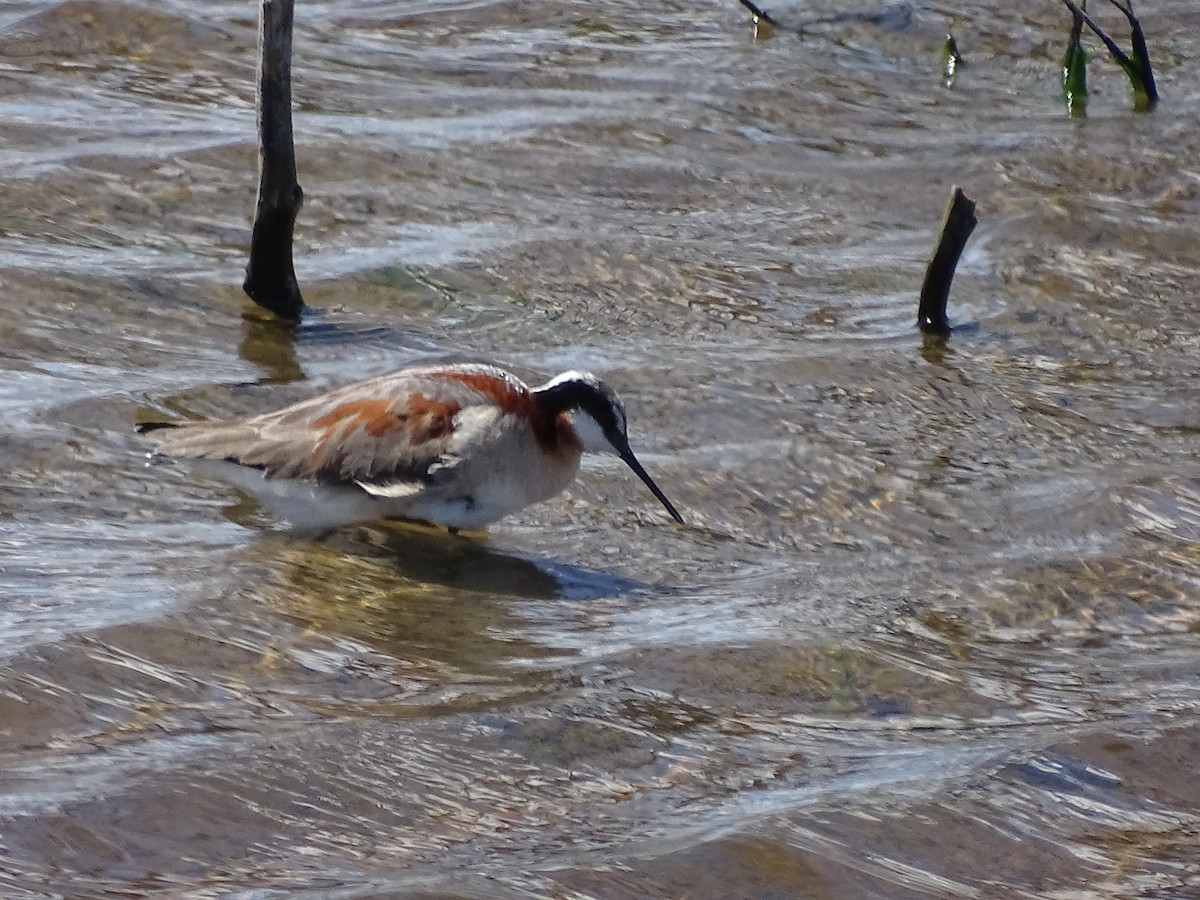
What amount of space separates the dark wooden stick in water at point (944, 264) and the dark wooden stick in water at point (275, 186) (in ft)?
10.7

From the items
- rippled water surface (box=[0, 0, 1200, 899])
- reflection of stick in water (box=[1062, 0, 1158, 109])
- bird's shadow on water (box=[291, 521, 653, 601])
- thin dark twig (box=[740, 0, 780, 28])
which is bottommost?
bird's shadow on water (box=[291, 521, 653, 601])

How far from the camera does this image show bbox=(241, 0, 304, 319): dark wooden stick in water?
31.2ft

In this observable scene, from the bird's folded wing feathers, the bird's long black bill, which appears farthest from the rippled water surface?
the bird's folded wing feathers

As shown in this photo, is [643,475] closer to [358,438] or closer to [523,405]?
[523,405]

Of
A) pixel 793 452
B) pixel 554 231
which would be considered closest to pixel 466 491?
pixel 793 452

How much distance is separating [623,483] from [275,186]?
248 cm

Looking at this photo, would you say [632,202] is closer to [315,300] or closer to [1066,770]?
[315,300]

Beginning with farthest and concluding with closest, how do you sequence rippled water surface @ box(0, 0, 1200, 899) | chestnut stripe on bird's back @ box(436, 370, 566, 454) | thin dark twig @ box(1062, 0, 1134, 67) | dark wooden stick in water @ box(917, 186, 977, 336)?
thin dark twig @ box(1062, 0, 1134, 67)
dark wooden stick in water @ box(917, 186, 977, 336)
chestnut stripe on bird's back @ box(436, 370, 566, 454)
rippled water surface @ box(0, 0, 1200, 899)

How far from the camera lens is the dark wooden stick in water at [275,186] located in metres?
9.51

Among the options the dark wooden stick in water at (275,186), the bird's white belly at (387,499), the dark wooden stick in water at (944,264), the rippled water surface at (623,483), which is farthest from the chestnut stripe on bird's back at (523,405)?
the dark wooden stick in water at (944,264)

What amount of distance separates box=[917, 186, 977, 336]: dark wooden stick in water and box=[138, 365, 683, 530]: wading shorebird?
287 centimetres

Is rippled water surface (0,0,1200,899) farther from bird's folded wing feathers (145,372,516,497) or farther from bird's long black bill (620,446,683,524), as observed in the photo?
bird's folded wing feathers (145,372,516,497)

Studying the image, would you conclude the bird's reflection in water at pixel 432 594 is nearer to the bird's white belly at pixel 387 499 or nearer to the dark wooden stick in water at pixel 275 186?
the bird's white belly at pixel 387 499

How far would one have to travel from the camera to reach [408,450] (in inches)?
305
